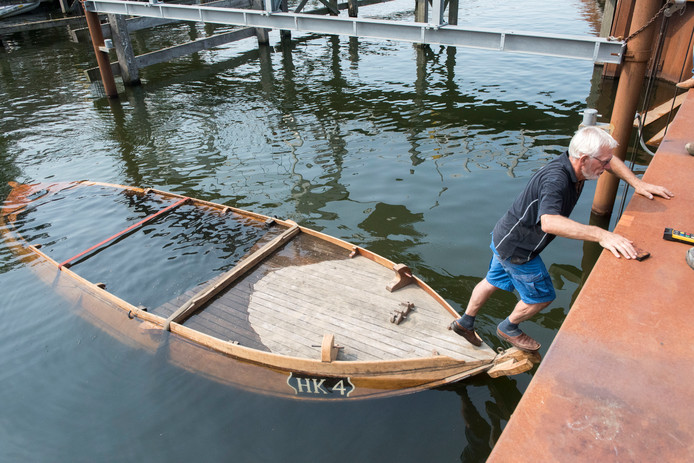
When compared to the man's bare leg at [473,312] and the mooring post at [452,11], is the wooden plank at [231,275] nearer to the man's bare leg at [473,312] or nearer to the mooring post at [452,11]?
the man's bare leg at [473,312]

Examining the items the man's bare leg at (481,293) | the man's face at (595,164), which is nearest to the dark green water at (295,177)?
the man's bare leg at (481,293)

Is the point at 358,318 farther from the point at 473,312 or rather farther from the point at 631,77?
the point at 631,77

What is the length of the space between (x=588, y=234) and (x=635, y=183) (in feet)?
5.28

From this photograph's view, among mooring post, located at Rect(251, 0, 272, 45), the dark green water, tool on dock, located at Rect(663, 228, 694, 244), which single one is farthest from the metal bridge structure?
mooring post, located at Rect(251, 0, 272, 45)

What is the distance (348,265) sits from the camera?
8.12 meters

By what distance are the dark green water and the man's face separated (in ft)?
11.0

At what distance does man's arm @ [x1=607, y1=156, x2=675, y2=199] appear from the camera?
207 inches

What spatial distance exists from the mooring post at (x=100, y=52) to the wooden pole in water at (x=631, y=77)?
1733 centimetres

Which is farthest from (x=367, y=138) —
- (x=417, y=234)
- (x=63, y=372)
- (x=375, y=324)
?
(x=63, y=372)

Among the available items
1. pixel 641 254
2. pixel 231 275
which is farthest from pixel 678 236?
pixel 231 275

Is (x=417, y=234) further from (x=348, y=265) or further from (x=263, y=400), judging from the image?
(x=263, y=400)

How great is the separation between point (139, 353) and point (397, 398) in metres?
4.00

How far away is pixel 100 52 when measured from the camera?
717 inches

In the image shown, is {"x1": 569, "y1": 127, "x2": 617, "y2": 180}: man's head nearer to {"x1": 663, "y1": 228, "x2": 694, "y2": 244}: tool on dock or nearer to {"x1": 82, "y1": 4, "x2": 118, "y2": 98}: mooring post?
{"x1": 663, "y1": 228, "x2": 694, "y2": 244}: tool on dock
